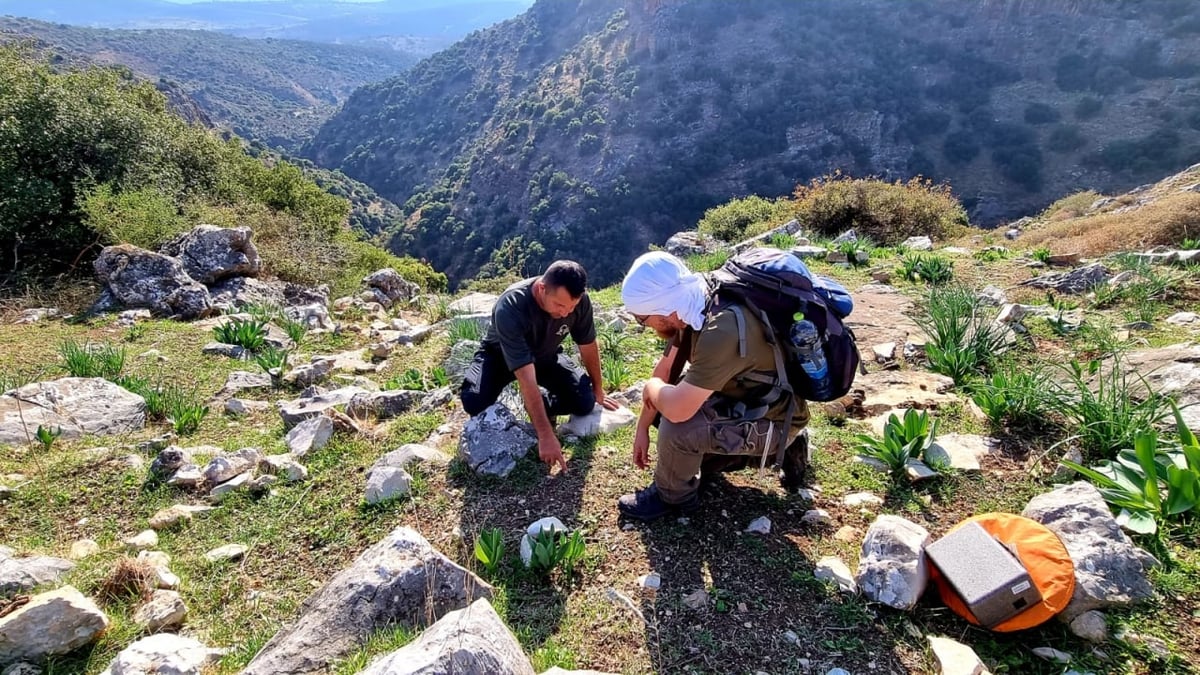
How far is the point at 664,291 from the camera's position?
7.92 ft

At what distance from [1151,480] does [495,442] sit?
3138 millimetres

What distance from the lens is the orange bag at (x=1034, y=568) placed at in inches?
80.7

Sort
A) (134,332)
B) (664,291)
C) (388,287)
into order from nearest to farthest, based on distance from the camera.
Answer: (664,291)
(134,332)
(388,287)

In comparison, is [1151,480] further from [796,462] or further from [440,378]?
[440,378]

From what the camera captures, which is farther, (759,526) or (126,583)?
(759,526)

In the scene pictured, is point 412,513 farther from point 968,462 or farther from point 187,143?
point 187,143

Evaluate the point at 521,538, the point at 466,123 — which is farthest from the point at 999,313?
the point at 466,123

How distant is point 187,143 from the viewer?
13336 mm

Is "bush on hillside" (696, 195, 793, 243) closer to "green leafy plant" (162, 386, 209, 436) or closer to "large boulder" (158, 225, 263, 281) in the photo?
"large boulder" (158, 225, 263, 281)

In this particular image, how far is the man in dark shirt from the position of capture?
3.20 m

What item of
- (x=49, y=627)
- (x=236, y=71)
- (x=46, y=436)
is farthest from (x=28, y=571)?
(x=236, y=71)

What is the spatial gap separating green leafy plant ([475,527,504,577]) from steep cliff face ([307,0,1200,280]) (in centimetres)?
4674

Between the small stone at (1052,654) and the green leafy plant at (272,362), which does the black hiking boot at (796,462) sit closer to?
the small stone at (1052,654)

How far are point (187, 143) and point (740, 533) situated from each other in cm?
1555
